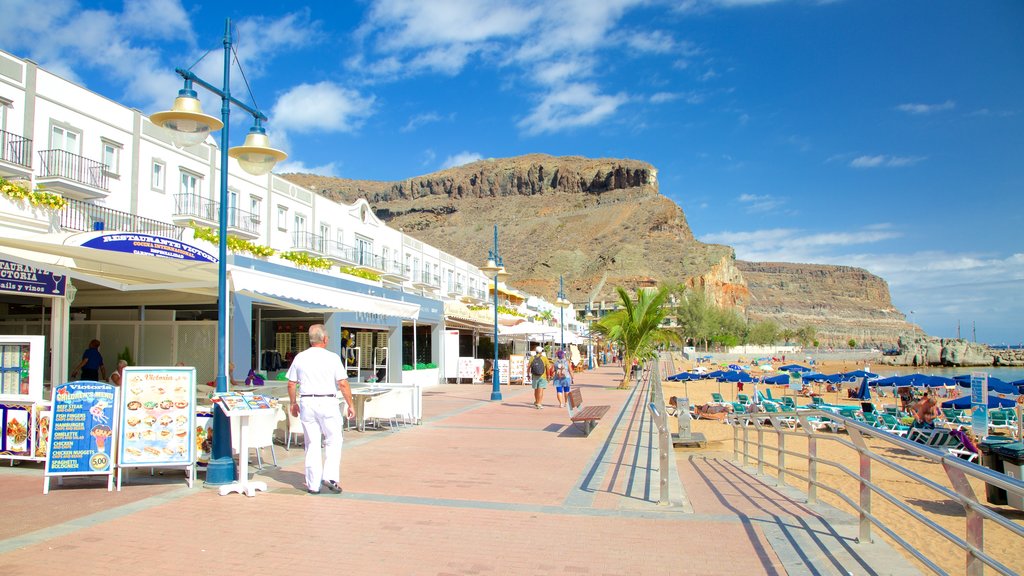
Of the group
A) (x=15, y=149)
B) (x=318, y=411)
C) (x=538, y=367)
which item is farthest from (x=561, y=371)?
(x=15, y=149)

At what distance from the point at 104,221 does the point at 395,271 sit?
675 inches

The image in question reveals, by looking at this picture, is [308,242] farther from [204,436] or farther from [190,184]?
[204,436]

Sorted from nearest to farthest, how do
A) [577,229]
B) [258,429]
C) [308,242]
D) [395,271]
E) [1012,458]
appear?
[258,429], [1012,458], [308,242], [395,271], [577,229]

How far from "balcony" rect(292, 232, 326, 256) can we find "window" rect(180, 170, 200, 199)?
510cm

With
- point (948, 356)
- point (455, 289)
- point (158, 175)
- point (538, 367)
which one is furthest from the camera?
point (948, 356)

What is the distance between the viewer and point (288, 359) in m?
20.2

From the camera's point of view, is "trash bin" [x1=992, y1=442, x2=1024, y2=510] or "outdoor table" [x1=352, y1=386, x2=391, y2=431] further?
"outdoor table" [x1=352, y1=386, x2=391, y2=431]

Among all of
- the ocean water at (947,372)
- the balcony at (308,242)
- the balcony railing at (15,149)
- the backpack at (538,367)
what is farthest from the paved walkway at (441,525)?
the ocean water at (947,372)

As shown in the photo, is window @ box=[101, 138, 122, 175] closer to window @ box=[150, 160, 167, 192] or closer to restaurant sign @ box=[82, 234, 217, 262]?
window @ box=[150, 160, 167, 192]

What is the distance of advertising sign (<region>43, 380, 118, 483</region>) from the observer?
6.91 m

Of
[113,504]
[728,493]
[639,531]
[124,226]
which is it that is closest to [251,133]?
[113,504]

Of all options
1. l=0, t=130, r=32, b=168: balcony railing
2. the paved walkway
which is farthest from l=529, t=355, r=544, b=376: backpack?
l=0, t=130, r=32, b=168: balcony railing

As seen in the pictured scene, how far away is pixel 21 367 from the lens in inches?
314

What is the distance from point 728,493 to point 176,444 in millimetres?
5950
